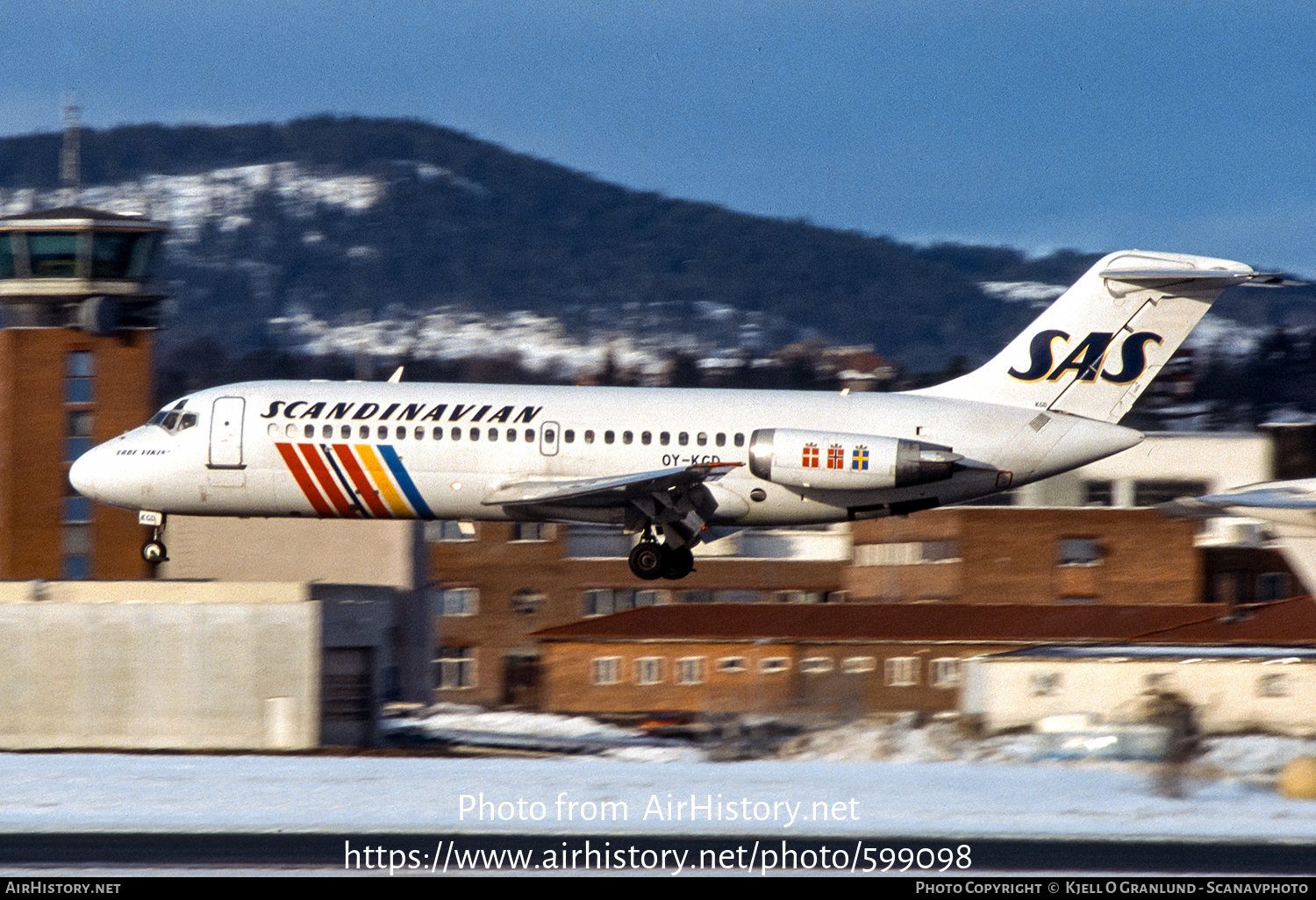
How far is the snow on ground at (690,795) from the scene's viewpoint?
2702cm

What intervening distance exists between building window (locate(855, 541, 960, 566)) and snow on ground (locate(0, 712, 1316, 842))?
2977 cm

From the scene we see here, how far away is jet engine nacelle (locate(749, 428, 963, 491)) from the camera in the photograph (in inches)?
1307

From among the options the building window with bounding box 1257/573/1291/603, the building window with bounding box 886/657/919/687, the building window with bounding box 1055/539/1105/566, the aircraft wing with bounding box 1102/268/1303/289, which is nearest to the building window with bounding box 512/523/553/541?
the building window with bounding box 886/657/919/687

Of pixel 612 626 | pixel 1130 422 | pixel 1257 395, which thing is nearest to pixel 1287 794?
pixel 612 626

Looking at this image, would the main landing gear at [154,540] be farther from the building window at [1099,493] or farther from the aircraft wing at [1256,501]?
the building window at [1099,493]

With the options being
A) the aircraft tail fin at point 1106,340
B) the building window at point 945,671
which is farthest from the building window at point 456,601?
the aircraft tail fin at point 1106,340

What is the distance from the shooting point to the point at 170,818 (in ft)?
90.7

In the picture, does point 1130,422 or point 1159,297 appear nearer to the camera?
point 1159,297

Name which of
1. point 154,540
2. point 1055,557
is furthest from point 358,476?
point 1055,557

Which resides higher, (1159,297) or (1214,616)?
(1159,297)

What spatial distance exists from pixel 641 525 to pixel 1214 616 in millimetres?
31770
